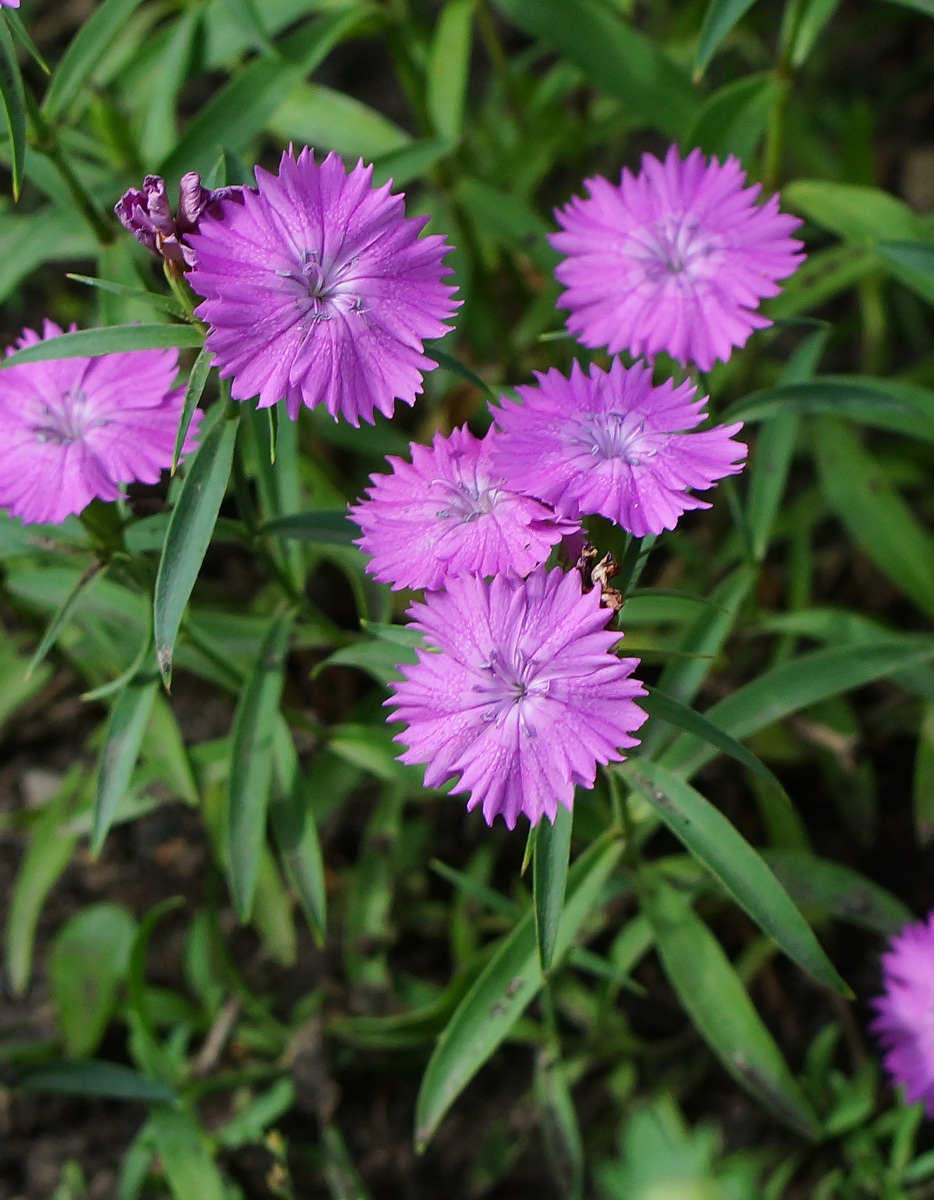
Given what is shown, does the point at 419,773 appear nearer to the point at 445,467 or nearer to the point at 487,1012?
the point at 487,1012

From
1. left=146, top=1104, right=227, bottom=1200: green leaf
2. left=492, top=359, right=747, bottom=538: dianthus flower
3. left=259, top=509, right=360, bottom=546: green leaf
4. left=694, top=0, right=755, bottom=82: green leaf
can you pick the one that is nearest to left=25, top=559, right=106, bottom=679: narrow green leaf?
left=259, top=509, right=360, bottom=546: green leaf

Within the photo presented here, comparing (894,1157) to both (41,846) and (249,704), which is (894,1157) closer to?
(249,704)

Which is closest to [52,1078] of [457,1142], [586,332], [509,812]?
[457,1142]

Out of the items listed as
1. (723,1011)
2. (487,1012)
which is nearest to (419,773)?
(487,1012)

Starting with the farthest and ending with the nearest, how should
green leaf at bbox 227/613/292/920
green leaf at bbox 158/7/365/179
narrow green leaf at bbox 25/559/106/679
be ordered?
1. green leaf at bbox 158/7/365/179
2. green leaf at bbox 227/613/292/920
3. narrow green leaf at bbox 25/559/106/679

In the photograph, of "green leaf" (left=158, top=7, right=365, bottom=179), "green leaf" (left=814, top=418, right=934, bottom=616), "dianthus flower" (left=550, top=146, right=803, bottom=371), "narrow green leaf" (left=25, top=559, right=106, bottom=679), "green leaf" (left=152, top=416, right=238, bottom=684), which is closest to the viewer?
"green leaf" (left=152, top=416, right=238, bottom=684)

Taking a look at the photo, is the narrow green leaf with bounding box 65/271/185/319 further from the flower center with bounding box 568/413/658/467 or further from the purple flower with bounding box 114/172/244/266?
the flower center with bounding box 568/413/658/467
